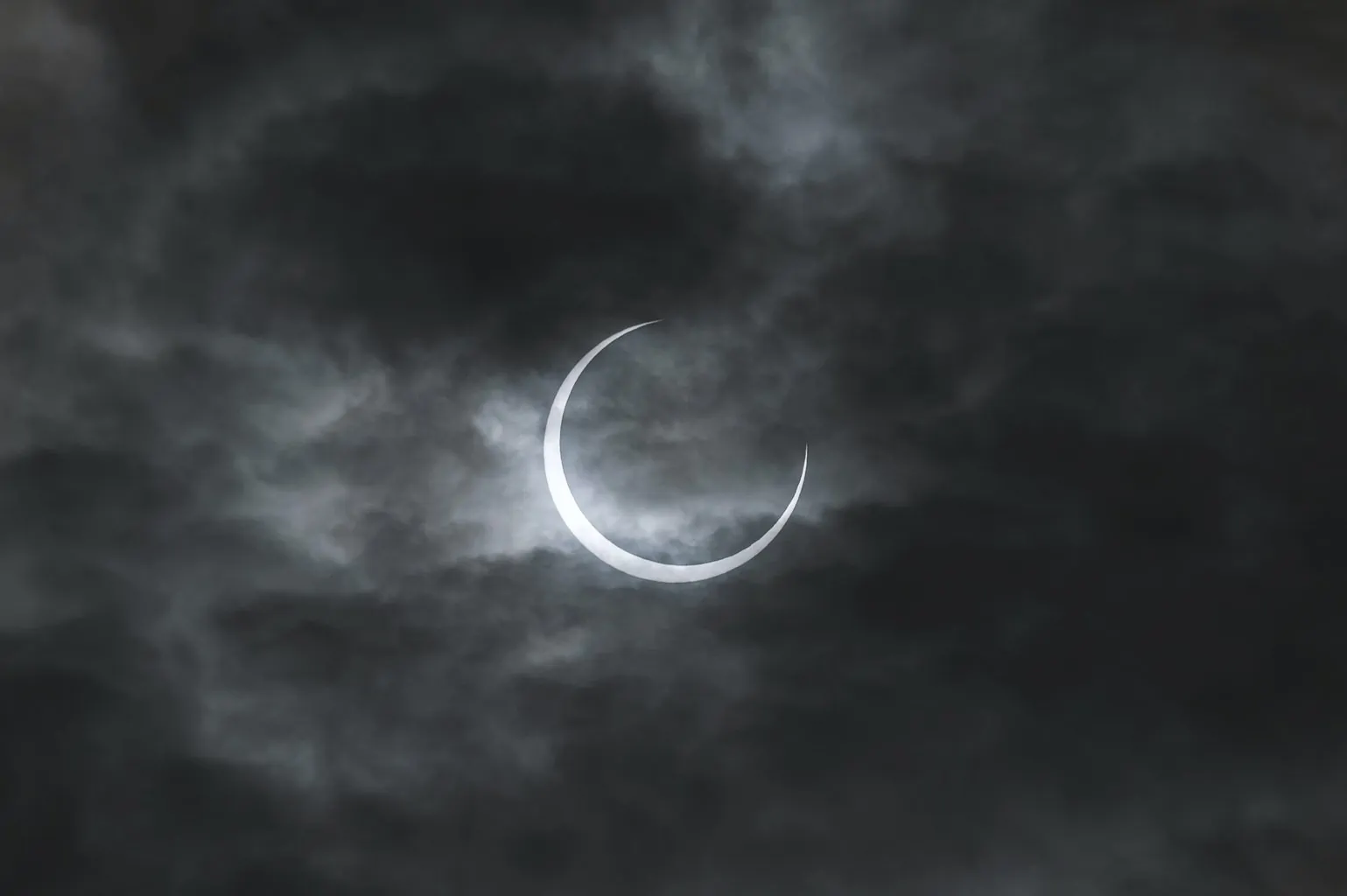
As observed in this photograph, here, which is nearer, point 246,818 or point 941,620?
point 246,818

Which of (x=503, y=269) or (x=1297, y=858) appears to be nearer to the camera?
(x=1297, y=858)

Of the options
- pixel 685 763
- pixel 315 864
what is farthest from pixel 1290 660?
pixel 315 864

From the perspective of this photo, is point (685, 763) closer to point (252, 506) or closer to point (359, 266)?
point (252, 506)

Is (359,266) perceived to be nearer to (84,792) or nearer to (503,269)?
(503,269)

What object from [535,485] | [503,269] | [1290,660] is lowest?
[1290,660]

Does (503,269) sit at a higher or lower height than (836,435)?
higher

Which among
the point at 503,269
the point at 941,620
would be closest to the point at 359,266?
the point at 503,269
